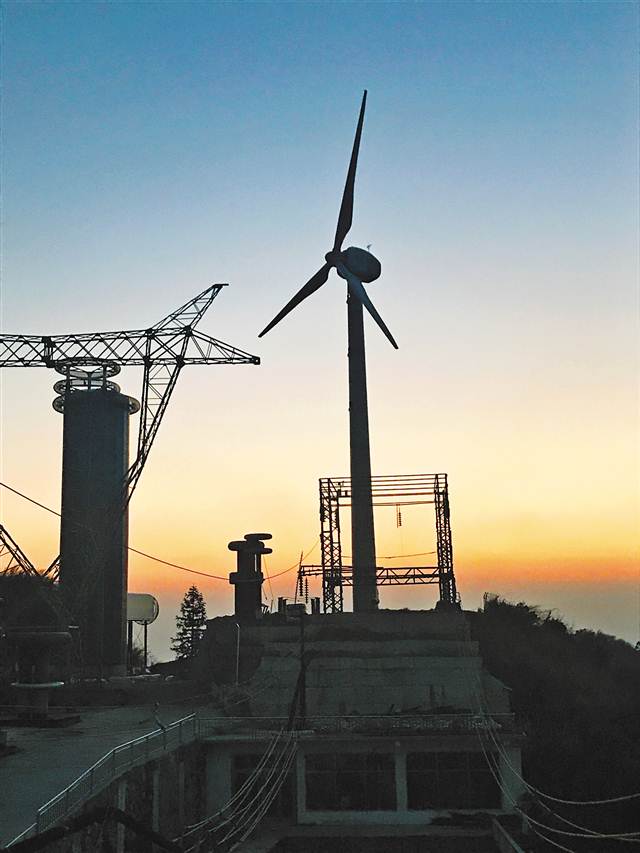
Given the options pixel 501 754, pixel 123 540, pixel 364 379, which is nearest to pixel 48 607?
pixel 123 540

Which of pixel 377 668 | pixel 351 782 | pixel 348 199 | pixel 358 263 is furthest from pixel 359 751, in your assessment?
pixel 348 199

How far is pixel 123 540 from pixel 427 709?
3438cm

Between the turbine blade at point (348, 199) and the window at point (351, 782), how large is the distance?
38.4 metres

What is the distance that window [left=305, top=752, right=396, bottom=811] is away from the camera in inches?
1417

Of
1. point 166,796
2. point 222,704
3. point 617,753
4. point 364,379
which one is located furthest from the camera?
point 364,379

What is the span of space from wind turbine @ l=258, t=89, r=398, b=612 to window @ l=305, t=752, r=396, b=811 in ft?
61.2

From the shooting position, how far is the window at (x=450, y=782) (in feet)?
118

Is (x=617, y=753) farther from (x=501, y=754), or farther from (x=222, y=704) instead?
(x=222, y=704)

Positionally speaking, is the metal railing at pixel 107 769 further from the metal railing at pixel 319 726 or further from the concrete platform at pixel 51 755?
the concrete platform at pixel 51 755

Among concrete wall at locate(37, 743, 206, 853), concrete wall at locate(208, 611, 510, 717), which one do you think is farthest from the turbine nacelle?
concrete wall at locate(37, 743, 206, 853)

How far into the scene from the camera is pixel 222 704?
45.3m

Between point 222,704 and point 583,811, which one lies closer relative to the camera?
point 583,811

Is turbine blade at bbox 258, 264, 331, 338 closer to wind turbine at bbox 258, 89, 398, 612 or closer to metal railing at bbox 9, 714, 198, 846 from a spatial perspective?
wind turbine at bbox 258, 89, 398, 612

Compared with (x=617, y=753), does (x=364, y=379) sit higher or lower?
higher
